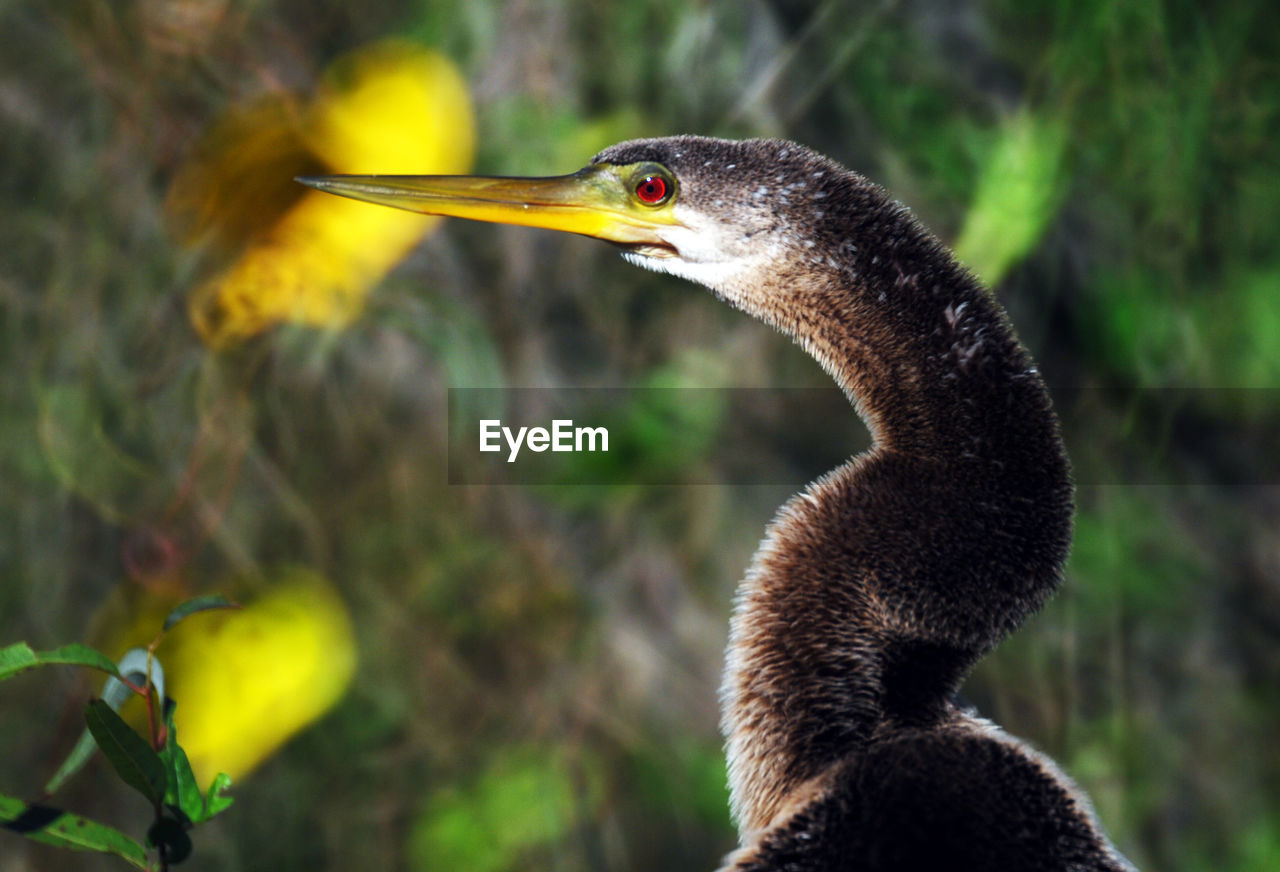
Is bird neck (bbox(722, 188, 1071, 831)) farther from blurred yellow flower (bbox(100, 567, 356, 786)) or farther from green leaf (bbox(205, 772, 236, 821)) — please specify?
blurred yellow flower (bbox(100, 567, 356, 786))

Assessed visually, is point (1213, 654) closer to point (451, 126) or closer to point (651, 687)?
point (651, 687)

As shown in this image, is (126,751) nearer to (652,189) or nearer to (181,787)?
(181,787)

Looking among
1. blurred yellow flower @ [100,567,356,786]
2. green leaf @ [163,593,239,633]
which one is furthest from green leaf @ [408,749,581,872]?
green leaf @ [163,593,239,633]

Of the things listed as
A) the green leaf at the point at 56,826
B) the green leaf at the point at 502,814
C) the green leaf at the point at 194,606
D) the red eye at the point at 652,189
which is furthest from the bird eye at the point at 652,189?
the green leaf at the point at 502,814

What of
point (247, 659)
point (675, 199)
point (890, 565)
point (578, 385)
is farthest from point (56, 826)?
point (578, 385)

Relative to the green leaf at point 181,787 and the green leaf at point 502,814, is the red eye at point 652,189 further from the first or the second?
the green leaf at point 502,814

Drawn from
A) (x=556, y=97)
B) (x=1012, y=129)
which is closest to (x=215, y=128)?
(x=556, y=97)
